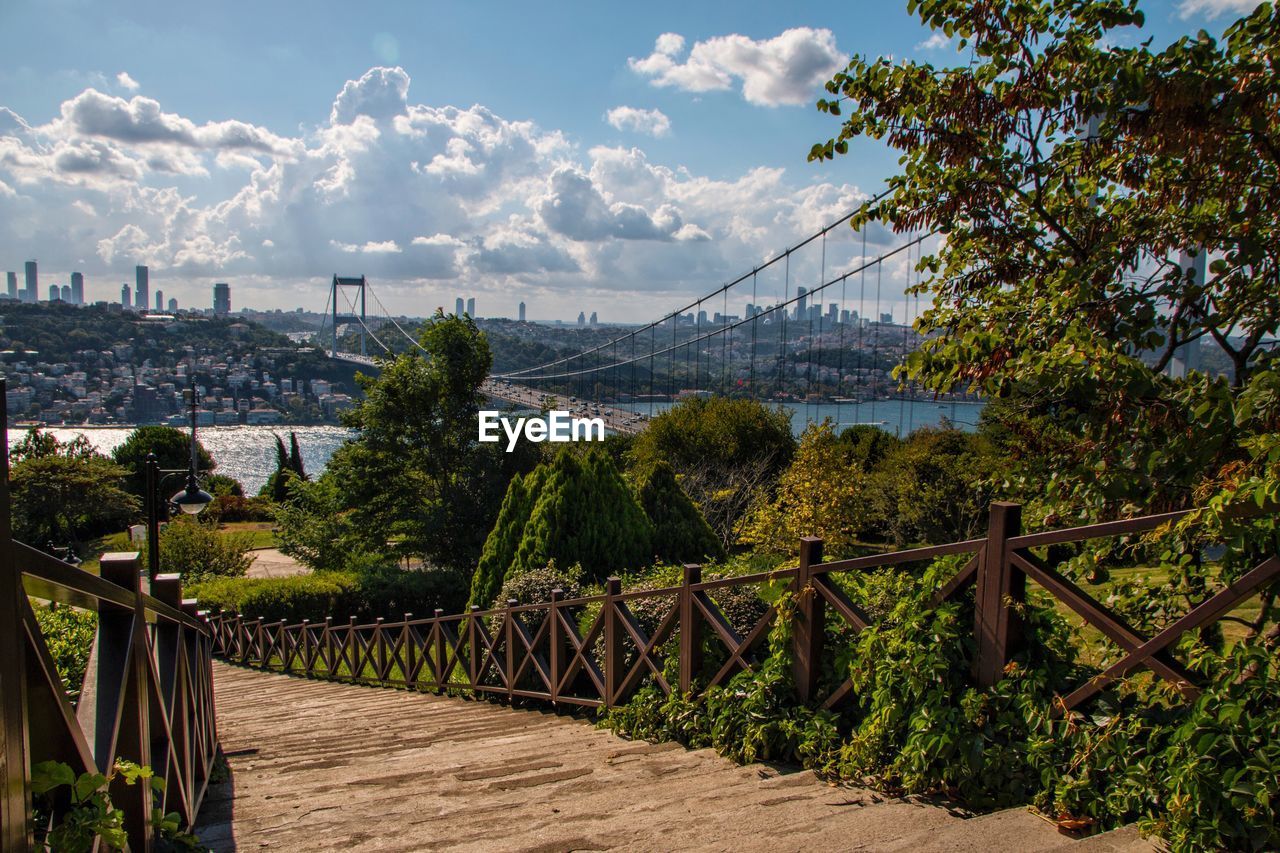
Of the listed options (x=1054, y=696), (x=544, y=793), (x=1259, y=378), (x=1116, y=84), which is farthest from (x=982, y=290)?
(x=544, y=793)

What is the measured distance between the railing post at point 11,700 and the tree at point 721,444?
2065 cm

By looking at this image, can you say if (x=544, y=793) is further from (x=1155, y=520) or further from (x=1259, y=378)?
(x=1259, y=378)

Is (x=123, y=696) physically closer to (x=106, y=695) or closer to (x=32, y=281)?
(x=106, y=695)

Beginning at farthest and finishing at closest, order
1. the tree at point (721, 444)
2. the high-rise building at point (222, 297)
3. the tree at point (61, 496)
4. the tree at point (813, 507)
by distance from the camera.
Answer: the high-rise building at point (222, 297) → the tree at point (61, 496) → the tree at point (721, 444) → the tree at point (813, 507)

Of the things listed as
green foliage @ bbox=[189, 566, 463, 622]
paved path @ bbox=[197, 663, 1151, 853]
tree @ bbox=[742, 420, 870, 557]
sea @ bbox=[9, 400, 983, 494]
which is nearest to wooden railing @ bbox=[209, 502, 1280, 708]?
paved path @ bbox=[197, 663, 1151, 853]

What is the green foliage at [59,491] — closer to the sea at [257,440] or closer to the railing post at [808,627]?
the sea at [257,440]

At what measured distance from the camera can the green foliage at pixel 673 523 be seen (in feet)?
42.5

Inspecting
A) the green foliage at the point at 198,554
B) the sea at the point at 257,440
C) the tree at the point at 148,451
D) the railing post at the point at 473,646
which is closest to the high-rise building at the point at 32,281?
the sea at the point at 257,440

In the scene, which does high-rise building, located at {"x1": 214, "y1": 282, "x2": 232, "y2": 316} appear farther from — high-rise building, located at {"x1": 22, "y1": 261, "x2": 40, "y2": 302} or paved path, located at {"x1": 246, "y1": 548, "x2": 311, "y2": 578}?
paved path, located at {"x1": 246, "y1": 548, "x2": 311, "y2": 578}

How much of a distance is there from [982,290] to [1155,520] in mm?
1734

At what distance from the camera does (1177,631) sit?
2.40 metres

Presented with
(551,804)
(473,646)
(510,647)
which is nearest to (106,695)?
(551,804)

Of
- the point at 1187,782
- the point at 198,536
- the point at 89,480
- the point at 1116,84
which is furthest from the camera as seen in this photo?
the point at 89,480

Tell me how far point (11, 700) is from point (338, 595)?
16410 millimetres
